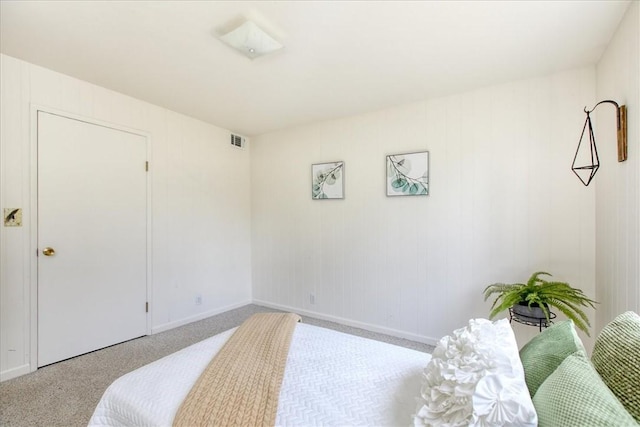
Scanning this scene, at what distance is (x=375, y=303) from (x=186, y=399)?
2387 mm

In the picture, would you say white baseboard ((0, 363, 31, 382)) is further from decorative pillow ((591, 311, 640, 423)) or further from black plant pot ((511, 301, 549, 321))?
black plant pot ((511, 301, 549, 321))

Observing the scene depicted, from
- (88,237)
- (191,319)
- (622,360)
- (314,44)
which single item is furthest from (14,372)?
(622,360)

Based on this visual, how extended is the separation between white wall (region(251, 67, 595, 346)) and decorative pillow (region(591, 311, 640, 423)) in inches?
70.3

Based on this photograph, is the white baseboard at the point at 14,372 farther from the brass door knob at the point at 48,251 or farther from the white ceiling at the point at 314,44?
the white ceiling at the point at 314,44

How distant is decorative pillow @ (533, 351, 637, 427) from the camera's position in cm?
62

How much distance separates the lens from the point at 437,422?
0.87 meters

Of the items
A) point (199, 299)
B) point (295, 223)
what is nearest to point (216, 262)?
point (199, 299)

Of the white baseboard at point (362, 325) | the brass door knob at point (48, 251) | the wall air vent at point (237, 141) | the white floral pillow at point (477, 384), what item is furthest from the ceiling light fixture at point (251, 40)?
the white baseboard at point (362, 325)

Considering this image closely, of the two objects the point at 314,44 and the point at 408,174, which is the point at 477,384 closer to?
the point at 314,44

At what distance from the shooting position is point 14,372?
2.22 m

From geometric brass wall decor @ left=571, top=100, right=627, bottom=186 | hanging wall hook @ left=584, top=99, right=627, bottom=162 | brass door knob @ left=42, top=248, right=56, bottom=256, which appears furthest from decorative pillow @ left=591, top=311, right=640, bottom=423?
brass door knob @ left=42, top=248, right=56, bottom=256

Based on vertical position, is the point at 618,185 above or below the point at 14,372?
above

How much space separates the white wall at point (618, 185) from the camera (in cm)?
156

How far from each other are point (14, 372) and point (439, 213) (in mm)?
3705
